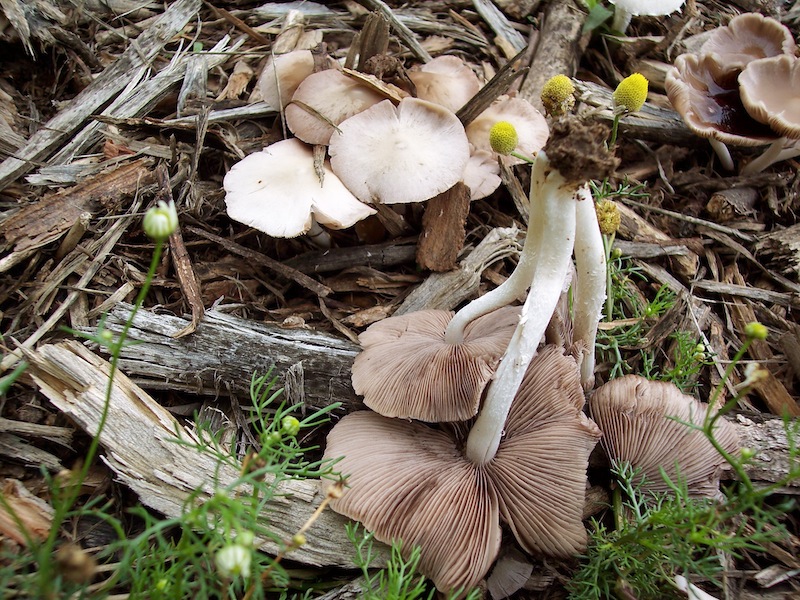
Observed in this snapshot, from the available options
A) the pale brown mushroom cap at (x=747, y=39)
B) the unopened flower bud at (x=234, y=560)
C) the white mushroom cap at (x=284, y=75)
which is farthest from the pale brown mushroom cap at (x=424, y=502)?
the pale brown mushroom cap at (x=747, y=39)

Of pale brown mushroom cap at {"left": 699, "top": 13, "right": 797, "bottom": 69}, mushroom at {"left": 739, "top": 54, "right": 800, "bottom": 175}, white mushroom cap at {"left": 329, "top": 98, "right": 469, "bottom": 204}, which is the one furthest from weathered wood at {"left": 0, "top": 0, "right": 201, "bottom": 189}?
mushroom at {"left": 739, "top": 54, "right": 800, "bottom": 175}

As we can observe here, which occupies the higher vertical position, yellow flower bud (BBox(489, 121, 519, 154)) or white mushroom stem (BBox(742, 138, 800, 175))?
yellow flower bud (BBox(489, 121, 519, 154))

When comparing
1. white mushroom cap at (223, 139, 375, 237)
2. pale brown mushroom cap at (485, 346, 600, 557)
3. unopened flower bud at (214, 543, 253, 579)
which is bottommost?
pale brown mushroom cap at (485, 346, 600, 557)

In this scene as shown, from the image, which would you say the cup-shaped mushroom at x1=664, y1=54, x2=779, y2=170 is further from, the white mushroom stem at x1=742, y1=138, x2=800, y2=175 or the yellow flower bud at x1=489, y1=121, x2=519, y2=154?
the yellow flower bud at x1=489, y1=121, x2=519, y2=154

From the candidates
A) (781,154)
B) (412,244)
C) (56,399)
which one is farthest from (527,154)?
(56,399)

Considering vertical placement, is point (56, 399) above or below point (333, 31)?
below

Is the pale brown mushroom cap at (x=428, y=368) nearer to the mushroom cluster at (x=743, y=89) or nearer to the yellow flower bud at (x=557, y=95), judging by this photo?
the yellow flower bud at (x=557, y=95)

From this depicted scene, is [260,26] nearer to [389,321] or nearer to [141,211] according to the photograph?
[141,211]
